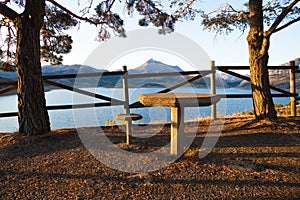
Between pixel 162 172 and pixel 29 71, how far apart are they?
3160 mm

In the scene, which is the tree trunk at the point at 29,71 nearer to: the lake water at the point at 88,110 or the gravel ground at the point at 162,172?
the gravel ground at the point at 162,172

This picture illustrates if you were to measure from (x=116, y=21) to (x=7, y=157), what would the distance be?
157 inches

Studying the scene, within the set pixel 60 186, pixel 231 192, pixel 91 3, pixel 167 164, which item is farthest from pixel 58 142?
pixel 91 3

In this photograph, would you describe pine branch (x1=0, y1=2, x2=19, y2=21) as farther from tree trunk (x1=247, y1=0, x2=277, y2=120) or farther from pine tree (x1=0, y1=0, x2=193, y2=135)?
tree trunk (x1=247, y1=0, x2=277, y2=120)

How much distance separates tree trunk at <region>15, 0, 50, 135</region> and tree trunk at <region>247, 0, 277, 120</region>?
4164 mm

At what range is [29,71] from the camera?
4168mm

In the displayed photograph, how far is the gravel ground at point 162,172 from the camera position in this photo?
7.02ft

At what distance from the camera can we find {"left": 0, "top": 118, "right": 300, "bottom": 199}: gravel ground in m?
2.14

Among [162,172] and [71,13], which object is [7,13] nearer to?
[71,13]

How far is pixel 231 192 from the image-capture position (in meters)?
2.13

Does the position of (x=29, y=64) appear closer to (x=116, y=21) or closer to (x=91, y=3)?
(x=91, y=3)

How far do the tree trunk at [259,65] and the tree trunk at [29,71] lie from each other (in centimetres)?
416

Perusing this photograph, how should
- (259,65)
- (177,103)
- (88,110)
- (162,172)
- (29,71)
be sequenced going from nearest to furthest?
(162,172) < (177,103) < (29,71) < (259,65) < (88,110)

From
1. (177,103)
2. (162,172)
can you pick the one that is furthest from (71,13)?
(162,172)
